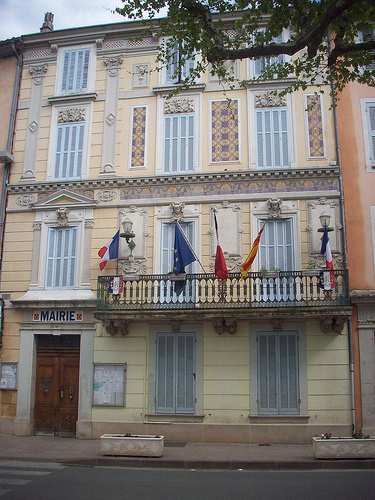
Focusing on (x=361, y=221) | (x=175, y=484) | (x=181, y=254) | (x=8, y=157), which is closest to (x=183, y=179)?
(x=181, y=254)

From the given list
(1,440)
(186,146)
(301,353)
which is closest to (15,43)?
(186,146)

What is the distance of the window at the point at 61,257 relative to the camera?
15.0 m

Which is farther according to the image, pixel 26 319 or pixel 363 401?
pixel 26 319

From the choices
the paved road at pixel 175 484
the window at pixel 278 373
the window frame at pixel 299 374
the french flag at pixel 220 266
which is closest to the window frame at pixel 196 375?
the window frame at pixel 299 374

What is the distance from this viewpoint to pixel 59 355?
14.8 meters

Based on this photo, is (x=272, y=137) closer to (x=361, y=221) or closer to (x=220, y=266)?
(x=361, y=221)

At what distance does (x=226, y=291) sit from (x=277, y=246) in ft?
7.32

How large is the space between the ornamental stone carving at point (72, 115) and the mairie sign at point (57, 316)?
6.44 m

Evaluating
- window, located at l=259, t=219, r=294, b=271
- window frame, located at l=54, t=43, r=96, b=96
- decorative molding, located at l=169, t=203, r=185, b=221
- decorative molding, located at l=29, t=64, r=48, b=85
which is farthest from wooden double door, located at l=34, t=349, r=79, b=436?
decorative molding, located at l=29, t=64, r=48, b=85

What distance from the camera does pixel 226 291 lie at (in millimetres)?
13344

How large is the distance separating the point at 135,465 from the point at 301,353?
A: 5.50 meters

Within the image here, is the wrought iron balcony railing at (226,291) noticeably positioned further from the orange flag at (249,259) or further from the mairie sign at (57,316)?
the mairie sign at (57,316)

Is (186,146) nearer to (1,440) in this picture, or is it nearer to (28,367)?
(28,367)

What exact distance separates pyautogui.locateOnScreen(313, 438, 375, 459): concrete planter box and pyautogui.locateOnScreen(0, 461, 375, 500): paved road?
1.72ft
